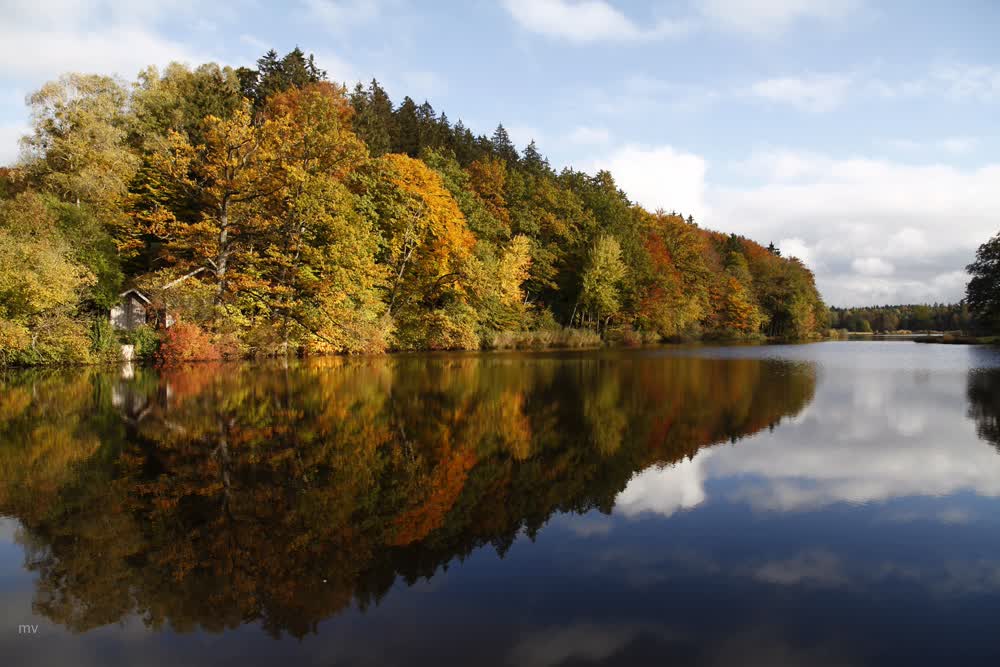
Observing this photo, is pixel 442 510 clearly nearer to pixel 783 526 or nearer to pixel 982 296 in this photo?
pixel 783 526

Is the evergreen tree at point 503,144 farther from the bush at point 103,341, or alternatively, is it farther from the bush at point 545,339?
the bush at point 103,341

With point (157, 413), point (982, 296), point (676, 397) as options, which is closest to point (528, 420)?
point (676, 397)

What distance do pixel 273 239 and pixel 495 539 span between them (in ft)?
94.0

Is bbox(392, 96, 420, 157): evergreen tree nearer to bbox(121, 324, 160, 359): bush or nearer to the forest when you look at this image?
the forest

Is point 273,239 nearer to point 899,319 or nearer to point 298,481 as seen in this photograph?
point 298,481

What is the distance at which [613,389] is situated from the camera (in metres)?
18.5

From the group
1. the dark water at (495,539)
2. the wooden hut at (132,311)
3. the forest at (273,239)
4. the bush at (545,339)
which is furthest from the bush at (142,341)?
the bush at (545,339)

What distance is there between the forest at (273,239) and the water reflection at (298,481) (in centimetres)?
1171

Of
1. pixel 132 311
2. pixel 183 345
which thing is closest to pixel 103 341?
pixel 183 345

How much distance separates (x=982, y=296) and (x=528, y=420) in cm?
7385

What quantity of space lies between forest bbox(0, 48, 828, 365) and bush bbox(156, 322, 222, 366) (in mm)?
102

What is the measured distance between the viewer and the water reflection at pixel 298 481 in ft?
16.4

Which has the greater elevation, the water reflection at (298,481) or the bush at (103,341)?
the bush at (103,341)

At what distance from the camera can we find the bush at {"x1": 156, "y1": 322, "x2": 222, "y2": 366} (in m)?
28.7
